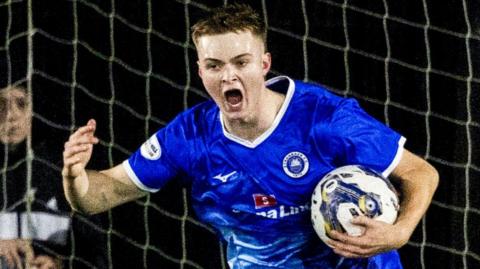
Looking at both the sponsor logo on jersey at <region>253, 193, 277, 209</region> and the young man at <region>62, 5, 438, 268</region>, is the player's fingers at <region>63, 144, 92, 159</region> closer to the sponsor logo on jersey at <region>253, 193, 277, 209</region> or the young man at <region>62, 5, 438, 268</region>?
the young man at <region>62, 5, 438, 268</region>

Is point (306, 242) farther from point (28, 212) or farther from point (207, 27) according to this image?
point (28, 212)

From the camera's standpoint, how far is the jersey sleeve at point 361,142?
103 inches

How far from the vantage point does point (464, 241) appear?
3.63 metres

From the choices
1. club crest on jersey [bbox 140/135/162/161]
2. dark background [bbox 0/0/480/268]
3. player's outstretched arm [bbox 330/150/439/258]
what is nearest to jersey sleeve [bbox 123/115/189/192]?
club crest on jersey [bbox 140/135/162/161]

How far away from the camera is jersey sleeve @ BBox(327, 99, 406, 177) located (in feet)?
Answer: 8.61

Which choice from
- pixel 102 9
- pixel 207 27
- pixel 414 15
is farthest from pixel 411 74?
pixel 207 27

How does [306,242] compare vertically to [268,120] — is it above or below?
below

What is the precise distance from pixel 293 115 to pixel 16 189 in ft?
3.25

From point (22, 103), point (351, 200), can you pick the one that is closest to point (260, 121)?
point (351, 200)

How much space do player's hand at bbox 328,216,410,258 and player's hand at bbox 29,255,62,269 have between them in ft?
3.01

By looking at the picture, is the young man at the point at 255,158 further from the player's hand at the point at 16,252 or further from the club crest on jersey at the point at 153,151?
the player's hand at the point at 16,252

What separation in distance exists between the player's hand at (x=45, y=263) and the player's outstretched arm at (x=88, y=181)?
379 mm

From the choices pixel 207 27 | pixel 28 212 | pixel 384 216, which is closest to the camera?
pixel 384 216

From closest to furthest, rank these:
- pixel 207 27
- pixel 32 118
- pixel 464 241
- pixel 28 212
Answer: pixel 207 27
pixel 28 212
pixel 32 118
pixel 464 241
